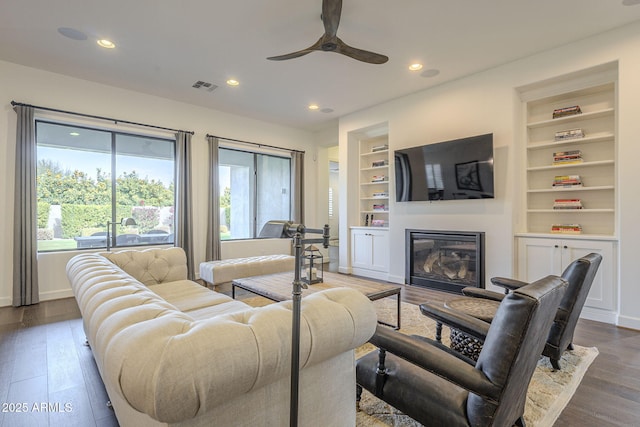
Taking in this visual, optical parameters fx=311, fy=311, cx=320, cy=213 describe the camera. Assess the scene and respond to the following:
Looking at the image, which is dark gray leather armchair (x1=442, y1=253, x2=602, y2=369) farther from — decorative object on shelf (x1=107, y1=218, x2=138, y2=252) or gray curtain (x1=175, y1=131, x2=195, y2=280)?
decorative object on shelf (x1=107, y1=218, x2=138, y2=252)

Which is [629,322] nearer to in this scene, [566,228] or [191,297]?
[566,228]

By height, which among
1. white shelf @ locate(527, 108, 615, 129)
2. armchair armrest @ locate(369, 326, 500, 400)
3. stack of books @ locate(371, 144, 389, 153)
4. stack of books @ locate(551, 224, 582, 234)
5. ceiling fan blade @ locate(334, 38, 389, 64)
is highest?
ceiling fan blade @ locate(334, 38, 389, 64)

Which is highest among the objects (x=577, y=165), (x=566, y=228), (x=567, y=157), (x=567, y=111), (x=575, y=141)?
(x=567, y=111)

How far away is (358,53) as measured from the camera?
9.72ft

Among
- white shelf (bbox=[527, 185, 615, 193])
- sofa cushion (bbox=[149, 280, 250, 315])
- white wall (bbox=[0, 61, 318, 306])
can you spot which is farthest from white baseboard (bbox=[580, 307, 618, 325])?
white wall (bbox=[0, 61, 318, 306])

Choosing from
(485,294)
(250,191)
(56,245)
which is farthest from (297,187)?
(485,294)

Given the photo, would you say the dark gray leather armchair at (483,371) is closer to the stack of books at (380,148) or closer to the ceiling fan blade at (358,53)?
the ceiling fan blade at (358,53)

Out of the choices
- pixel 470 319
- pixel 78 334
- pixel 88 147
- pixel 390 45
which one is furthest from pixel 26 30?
pixel 470 319

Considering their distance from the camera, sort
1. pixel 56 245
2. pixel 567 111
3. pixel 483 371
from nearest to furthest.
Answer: pixel 483 371 → pixel 567 111 → pixel 56 245

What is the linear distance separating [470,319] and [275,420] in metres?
1.14

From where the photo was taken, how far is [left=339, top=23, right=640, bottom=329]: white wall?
3.10 meters

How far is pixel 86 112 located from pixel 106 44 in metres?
1.43

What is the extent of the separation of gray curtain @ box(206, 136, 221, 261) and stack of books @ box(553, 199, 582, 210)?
5039 millimetres

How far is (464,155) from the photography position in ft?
13.8
